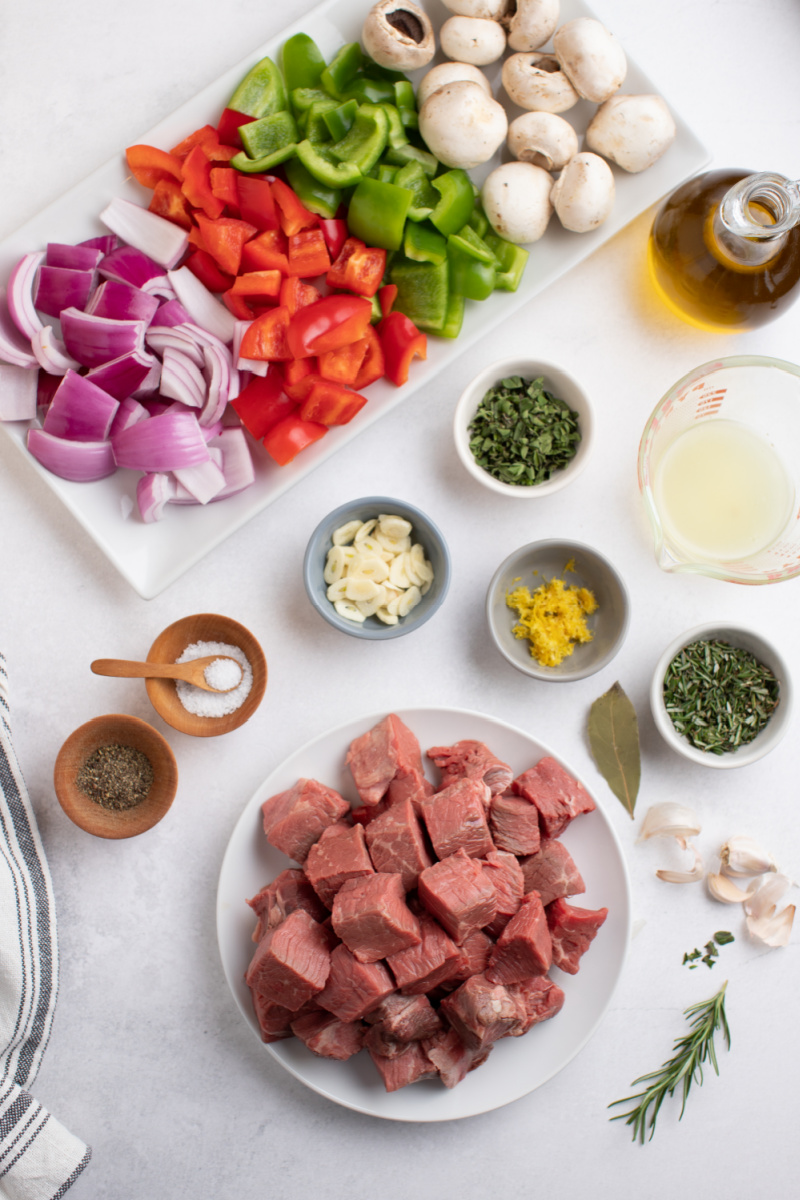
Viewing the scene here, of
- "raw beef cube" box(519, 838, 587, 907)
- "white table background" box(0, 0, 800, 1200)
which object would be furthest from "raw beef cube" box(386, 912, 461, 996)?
"white table background" box(0, 0, 800, 1200)

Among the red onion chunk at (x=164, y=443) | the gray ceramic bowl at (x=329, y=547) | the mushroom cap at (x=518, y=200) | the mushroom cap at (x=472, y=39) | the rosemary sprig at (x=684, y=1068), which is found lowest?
the rosemary sprig at (x=684, y=1068)

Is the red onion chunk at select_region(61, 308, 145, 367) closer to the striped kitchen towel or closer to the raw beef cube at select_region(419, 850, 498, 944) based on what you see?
the striped kitchen towel

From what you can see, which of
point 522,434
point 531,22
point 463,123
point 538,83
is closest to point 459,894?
point 522,434

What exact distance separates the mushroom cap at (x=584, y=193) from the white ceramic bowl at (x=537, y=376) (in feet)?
1.09

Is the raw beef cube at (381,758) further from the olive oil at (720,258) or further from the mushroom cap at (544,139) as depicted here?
the mushroom cap at (544,139)

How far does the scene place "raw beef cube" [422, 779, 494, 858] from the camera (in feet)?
5.42

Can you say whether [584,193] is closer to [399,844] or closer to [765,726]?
[765,726]

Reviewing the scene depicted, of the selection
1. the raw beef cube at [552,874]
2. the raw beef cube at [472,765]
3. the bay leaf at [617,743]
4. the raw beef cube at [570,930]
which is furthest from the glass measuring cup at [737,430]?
the raw beef cube at [570,930]

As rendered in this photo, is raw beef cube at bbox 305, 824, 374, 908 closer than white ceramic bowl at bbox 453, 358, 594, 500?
Yes

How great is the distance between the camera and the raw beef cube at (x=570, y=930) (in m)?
1.69

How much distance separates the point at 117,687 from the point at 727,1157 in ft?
6.61

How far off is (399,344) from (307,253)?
0.30 meters

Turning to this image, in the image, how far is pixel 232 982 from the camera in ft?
5.70

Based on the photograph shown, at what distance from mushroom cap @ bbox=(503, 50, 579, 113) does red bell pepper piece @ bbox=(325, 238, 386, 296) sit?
49 cm
